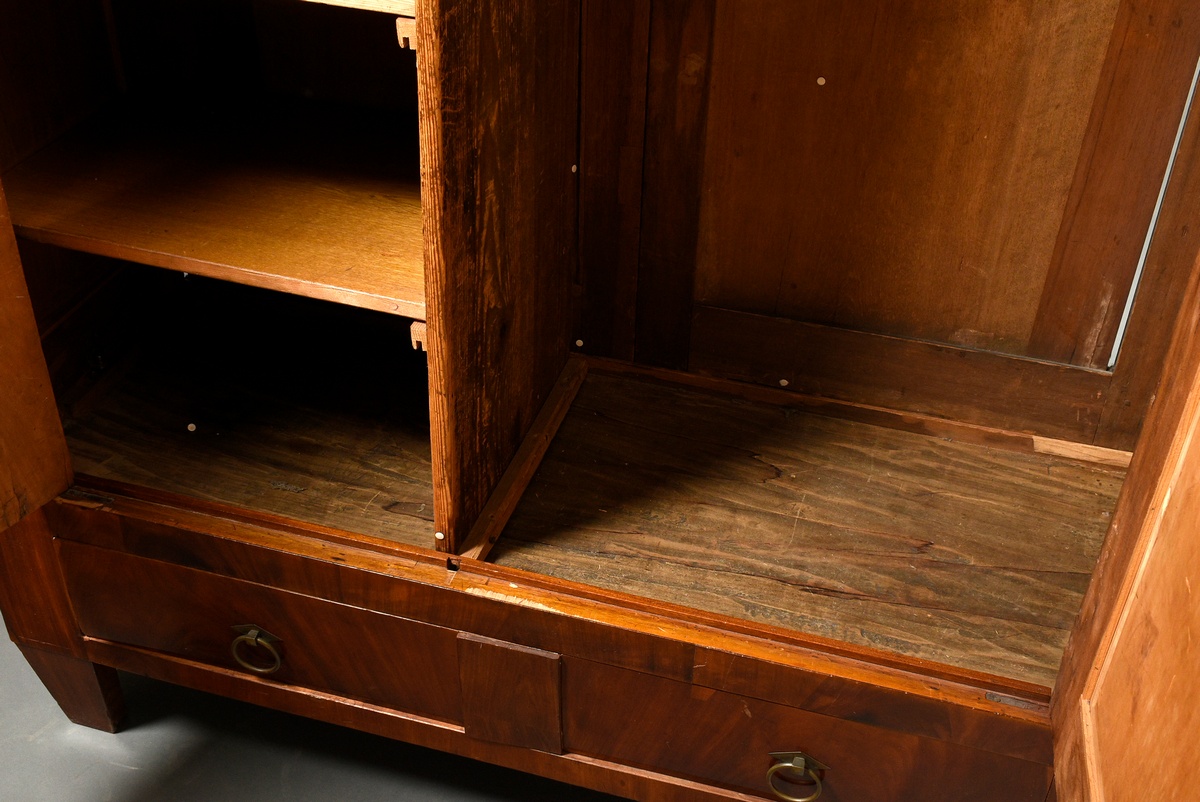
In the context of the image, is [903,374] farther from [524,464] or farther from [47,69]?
[47,69]

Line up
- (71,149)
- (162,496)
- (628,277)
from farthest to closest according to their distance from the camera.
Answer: (628,277), (71,149), (162,496)

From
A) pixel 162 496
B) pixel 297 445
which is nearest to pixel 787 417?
pixel 297 445

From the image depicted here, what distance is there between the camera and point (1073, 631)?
1111mm

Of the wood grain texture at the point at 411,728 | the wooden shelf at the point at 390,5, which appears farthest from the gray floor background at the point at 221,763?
the wooden shelf at the point at 390,5

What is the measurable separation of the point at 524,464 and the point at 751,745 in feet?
1.50

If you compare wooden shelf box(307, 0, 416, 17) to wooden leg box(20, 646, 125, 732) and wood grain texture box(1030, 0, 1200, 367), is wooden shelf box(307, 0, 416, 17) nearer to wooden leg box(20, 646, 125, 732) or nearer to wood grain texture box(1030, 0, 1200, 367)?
wood grain texture box(1030, 0, 1200, 367)

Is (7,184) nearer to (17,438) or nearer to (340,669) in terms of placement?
(17,438)

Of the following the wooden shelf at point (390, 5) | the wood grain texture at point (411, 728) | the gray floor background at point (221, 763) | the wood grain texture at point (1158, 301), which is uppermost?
the wooden shelf at point (390, 5)

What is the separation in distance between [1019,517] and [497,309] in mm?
715

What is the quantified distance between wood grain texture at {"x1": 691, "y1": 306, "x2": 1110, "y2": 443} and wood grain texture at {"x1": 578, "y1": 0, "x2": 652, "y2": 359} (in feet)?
0.43

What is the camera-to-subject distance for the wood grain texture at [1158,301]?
1.32m

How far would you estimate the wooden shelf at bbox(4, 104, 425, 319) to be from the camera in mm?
1271

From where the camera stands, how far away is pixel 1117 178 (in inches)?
53.4

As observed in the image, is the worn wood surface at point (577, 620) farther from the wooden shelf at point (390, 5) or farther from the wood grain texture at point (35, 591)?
the wooden shelf at point (390, 5)
